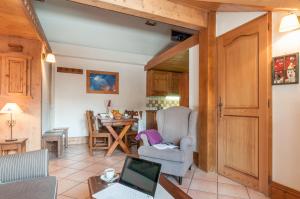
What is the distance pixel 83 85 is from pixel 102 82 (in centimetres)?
52

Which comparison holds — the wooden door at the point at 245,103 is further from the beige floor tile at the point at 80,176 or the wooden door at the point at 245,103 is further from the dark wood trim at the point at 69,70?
the dark wood trim at the point at 69,70

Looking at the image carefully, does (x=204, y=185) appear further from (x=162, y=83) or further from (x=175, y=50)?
(x=162, y=83)

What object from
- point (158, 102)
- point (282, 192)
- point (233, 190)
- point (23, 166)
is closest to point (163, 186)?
point (23, 166)

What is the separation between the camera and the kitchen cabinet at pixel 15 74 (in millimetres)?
3274

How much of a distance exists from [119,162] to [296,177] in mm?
2524

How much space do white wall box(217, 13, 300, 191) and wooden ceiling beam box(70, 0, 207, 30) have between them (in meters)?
1.10

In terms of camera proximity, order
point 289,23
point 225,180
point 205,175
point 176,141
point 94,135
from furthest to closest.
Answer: point 94,135 < point 176,141 < point 205,175 < point 225,180 < point 289,23

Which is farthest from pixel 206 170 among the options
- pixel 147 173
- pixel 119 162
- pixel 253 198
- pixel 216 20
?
pixel 216 20

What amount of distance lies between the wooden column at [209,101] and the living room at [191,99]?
0.05 ft

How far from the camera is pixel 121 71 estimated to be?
5.80 meters

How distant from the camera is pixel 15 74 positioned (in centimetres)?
335

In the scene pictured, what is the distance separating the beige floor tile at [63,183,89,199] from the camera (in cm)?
216

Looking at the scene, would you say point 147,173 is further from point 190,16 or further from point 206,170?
point 190,16

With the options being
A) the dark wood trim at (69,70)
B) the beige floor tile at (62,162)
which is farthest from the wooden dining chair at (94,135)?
the dark wood trim at (69,70)
